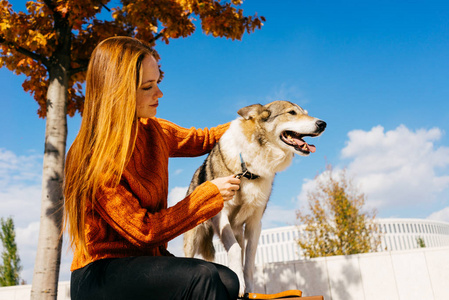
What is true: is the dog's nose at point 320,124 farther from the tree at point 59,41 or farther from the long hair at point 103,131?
the tree at point 59,41

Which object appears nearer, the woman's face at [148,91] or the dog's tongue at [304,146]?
the woman's face at [148,91]

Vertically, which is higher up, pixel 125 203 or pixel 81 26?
pixel 81 26

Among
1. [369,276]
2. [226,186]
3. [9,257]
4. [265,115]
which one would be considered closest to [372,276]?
[369,276]

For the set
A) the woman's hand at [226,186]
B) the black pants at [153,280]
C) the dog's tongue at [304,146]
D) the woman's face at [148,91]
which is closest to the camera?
the black pants at [153,280]

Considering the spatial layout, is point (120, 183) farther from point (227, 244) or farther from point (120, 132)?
point (227, 244)

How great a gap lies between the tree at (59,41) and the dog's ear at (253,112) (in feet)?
8.29

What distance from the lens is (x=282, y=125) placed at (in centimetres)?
240

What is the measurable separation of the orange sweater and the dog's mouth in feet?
3.01

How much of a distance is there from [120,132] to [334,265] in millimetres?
4414

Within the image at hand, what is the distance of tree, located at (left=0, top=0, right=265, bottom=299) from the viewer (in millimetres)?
3836

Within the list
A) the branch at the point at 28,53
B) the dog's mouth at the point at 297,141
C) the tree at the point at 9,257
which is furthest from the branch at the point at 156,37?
the tree at the point at 9,257

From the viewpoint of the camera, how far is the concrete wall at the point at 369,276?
181 inches

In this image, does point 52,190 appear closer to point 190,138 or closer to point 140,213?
point 190,138

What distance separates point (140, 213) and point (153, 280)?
0.94 ft
